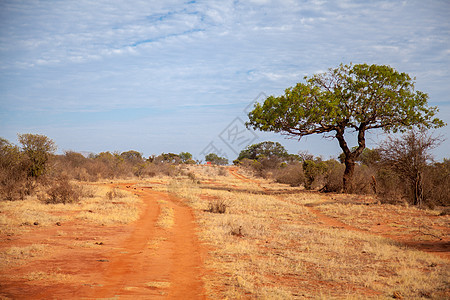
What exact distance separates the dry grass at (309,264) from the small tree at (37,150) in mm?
10313

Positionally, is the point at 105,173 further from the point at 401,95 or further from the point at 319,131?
the point at 401,95

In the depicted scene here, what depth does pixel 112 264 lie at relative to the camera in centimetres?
721

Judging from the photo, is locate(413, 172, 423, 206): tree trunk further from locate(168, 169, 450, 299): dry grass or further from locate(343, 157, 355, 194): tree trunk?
locate(168, 169, 450, 299): dry grass

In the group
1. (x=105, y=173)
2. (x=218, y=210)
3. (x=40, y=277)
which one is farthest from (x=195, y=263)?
(x=105, y=173)

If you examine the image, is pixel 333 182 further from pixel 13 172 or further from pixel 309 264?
pixel 13 172

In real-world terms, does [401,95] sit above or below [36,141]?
above

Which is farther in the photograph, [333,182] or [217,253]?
[333,182]

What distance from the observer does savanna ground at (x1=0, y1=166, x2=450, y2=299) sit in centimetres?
579

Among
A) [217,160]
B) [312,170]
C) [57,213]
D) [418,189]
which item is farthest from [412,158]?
[217,160]

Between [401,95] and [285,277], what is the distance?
17.9 metres

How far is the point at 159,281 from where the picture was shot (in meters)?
6.21

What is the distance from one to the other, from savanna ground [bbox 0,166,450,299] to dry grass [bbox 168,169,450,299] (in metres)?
0.02

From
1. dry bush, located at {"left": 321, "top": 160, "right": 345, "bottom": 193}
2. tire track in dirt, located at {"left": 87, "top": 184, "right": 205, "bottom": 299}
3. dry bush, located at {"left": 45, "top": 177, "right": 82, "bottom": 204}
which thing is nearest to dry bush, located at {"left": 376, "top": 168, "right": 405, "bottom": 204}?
dry bush, located at {"left": 321, "top": 160, "right": 345, "bottom": 193}

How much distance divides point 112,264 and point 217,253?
250 centimetres
